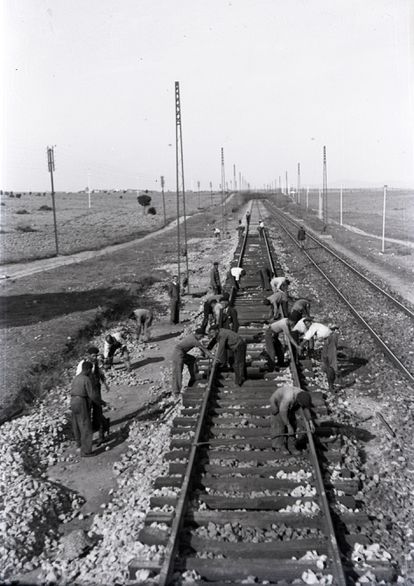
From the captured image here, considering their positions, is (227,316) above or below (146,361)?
above

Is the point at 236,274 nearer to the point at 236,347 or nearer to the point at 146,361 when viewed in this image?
the point at 146,361

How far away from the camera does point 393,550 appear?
238 inches

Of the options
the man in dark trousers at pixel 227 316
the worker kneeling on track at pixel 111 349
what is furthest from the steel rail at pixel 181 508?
the worker kneeling on track at pixel 111 349

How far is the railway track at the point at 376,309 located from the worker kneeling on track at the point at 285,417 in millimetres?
4138

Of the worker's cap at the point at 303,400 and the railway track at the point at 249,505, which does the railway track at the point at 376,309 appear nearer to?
the railway track at the point at 249,505

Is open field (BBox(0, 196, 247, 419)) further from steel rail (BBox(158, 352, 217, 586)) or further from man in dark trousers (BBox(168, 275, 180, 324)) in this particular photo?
steel rail (BBox(158, 352, 217, 586))

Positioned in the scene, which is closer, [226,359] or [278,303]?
[226,359]

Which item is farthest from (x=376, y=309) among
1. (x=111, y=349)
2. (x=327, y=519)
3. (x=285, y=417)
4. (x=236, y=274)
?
(x=327, y=519)

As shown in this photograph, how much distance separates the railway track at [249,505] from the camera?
18.5 ft

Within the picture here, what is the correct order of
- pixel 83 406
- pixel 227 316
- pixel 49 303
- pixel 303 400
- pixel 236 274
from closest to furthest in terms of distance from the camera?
pixel 303 400 < pixel 83 406 < pixel 227 316 < pixel 236 274 < pixel 49 303

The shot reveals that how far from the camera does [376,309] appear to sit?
17.8 meters

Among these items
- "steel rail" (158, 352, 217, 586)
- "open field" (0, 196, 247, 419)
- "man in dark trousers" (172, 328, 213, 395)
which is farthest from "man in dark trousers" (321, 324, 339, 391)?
"open field" (0, 196, 247, 419)

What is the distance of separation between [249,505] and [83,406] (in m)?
3.35

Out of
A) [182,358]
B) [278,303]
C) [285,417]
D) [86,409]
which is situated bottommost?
[86,409]
